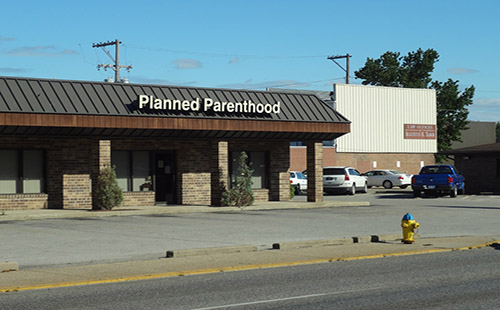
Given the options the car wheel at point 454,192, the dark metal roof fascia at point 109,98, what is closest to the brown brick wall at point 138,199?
the dark metal roof fascia at point 109,98

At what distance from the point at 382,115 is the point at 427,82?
24.0 m

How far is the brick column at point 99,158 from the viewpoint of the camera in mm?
30391

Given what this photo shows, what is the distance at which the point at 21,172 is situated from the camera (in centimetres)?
3058

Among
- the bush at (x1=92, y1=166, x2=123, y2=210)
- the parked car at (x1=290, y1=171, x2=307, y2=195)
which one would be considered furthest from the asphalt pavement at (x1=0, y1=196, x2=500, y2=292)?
the parked car at (x1=290, y1=171, x2=307, y2=195)

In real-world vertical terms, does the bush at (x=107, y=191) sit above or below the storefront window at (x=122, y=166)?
below

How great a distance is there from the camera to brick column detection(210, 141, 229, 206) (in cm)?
3338

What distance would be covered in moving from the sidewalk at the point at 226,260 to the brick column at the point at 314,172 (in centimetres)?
1590

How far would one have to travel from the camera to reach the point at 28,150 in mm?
30797

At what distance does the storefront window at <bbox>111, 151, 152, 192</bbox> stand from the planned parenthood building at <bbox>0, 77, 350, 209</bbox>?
0.14 feet

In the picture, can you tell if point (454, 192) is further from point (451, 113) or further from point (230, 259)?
point (451, 113)

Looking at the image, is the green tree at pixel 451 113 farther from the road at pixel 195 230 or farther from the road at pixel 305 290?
the road at pixel 305 290

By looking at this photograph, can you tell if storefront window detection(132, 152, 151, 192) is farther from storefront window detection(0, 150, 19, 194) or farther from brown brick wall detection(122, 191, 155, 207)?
storefront window detection(0, 150, 19, 194)

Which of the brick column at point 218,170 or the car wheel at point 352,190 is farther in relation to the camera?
the car wheel at point 352,190

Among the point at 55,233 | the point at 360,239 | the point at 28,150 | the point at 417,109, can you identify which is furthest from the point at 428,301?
the point at 417,109
